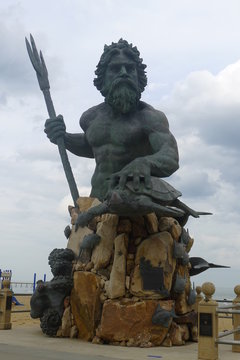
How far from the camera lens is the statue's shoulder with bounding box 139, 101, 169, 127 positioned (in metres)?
6.81

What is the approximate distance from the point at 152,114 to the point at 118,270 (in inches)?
95.6

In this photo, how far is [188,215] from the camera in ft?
23.0

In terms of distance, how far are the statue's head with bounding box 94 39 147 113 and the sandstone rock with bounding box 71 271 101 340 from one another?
8.52 feet

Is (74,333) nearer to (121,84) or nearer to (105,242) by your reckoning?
(105,242)

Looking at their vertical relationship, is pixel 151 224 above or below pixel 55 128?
below

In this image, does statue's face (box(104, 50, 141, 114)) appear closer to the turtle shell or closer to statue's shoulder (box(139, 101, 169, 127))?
statue's shoulder (box(139, 101, 169, 127))

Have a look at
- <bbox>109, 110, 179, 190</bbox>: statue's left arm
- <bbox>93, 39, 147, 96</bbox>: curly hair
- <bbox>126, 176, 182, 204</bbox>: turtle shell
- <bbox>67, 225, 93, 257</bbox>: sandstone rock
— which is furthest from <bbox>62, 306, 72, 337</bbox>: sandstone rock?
<bbox>93, 39, 147, 96</bbox>: curly hair

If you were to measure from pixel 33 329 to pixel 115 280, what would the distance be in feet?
7.82

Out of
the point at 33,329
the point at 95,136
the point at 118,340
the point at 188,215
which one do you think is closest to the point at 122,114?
the point at 95,136

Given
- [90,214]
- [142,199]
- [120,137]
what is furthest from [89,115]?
[142,199]

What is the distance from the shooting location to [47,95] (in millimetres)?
7859

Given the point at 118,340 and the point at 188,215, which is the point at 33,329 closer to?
the point at 118,340

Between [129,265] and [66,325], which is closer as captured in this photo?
[129,265]

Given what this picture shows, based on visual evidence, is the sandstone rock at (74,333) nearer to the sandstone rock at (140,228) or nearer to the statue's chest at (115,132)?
the sandstone rock at (140,228)
